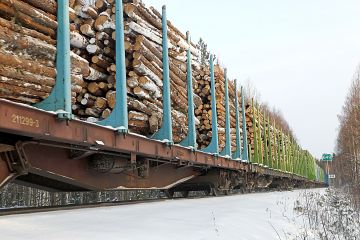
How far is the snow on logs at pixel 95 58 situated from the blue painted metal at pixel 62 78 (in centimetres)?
6

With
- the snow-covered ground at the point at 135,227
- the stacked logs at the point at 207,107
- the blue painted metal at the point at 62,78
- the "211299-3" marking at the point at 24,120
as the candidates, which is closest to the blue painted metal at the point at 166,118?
the snow-covered ground at the point at 135,227

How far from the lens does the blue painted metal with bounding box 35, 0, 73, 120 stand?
4.29 metres

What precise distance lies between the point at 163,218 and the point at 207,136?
5.98 meters

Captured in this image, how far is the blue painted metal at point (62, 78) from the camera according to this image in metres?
4.29

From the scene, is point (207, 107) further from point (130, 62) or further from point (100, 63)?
point (100, 63)

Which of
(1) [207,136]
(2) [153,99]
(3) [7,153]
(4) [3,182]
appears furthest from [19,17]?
(1) [207,136]

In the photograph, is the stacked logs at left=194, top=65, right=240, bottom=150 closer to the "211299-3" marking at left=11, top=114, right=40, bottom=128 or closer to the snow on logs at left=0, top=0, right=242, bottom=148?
the snow on logs at left=0, top=0, right=242, bottom=148

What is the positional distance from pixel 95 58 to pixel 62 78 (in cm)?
171

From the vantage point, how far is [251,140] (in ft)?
46.4

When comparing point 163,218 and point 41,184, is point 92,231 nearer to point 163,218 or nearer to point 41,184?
point 163,218

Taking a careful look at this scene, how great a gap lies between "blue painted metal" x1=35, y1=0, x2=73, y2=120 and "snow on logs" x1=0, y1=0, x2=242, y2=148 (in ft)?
0.20

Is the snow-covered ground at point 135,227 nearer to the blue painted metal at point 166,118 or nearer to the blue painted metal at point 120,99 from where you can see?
the blue painted metal at point 120,99

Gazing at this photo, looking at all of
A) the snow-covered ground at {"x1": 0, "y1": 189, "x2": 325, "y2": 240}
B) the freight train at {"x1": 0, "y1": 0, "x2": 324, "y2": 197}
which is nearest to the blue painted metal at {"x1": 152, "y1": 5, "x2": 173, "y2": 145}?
the freight train at {"x1": 0, "y1": 0, "x2": 324, "y2": 197}

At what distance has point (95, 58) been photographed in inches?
236
